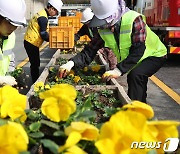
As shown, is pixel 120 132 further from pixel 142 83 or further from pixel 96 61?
pixel 96 61

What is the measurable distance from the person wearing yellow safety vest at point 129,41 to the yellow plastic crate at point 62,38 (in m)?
5.21

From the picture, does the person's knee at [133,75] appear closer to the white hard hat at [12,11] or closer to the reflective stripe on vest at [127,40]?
the reflective stripe on vest at [127,40]

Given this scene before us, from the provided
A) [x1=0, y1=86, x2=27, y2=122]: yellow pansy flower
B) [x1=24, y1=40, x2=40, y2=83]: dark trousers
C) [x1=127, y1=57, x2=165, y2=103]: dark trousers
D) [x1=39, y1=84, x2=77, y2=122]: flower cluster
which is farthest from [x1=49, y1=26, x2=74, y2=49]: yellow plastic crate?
[x1=39, y1=84, x2=77, y2=122]: flower cluster

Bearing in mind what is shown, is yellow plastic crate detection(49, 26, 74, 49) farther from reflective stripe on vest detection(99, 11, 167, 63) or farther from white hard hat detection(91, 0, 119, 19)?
white hard hat detection(91, 0, 119, 19)

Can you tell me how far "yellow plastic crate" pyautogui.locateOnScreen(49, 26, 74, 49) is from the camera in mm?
9391

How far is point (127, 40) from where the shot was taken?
12.7 ft

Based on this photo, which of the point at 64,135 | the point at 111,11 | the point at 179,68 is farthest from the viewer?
the point at 179,68

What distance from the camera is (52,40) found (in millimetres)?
9430

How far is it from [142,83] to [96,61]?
3.22 meters

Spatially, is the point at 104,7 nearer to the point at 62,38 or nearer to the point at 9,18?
the point at 9,18

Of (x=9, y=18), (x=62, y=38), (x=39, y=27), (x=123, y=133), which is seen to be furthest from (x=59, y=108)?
(x=62, y=38)

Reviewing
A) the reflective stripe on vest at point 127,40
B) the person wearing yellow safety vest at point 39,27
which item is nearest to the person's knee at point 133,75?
the reflective stripe on vest at point 127,40

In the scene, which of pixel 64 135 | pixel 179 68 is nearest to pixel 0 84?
pixel 64 135

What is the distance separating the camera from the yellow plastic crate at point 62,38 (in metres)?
9.39
